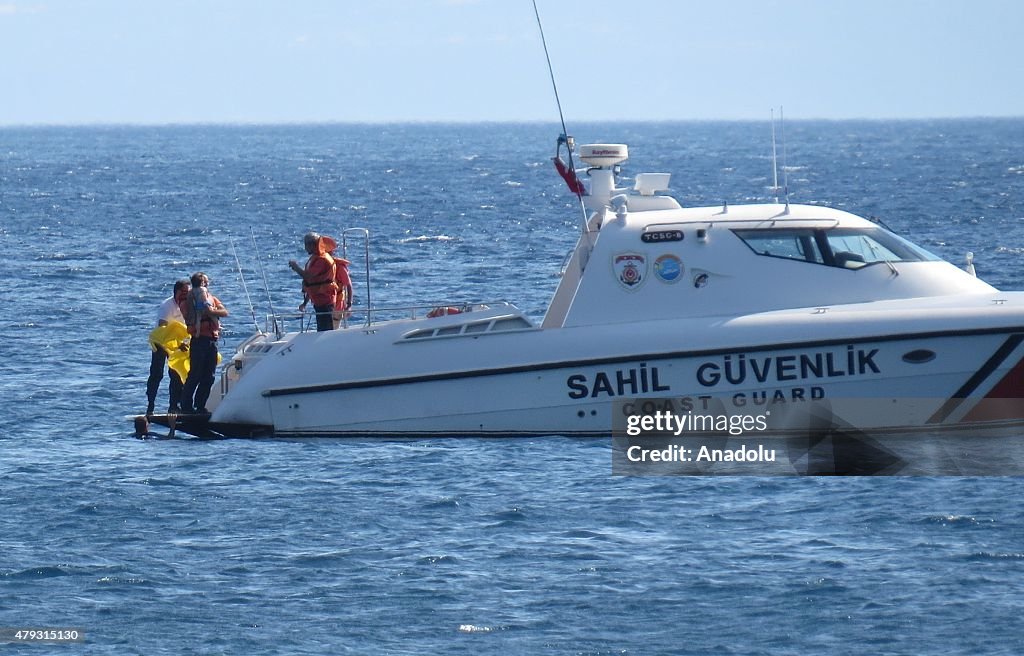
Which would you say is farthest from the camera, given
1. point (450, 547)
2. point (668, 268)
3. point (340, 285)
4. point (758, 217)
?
point (340, 285)

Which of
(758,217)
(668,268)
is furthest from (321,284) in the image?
(758,217)

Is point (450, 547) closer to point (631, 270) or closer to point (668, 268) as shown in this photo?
point (631, 270)

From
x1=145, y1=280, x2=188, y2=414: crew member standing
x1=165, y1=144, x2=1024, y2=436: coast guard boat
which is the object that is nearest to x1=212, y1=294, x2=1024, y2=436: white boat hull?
x1=165, y1=144, x2=1024, y2=436: coast guard boat

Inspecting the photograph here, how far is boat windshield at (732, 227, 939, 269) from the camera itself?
54.2 feet

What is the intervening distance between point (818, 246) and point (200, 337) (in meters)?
6.51

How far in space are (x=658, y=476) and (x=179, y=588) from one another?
543 cm

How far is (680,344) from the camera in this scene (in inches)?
625

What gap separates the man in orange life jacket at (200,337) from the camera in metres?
17.5

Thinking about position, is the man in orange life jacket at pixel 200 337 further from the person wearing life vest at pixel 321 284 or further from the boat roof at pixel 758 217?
the boat roof at pixel 758 217

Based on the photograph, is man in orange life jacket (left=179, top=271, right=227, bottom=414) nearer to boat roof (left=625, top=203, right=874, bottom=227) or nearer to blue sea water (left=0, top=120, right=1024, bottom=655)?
blue sea water (left=0, top=120, right=1024, bottom=655)

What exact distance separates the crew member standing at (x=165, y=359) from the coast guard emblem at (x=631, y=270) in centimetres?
481

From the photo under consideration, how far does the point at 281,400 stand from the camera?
17.1 m

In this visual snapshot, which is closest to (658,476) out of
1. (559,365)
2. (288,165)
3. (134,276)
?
(559,365)

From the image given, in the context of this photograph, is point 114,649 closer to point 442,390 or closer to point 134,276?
point 442,390
